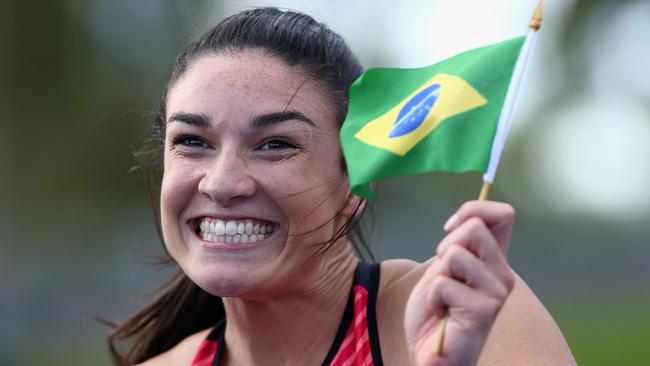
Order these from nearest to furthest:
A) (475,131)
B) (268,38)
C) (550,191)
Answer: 1. (475,131)
2. (268,38)
3. (550,191)

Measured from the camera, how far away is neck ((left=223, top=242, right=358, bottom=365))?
12.0 feet

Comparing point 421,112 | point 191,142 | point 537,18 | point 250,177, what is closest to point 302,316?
point 250,177

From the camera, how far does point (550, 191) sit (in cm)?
3155

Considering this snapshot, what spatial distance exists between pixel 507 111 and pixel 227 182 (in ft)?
3.41

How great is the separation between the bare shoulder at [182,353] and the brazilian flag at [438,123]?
5.18ft

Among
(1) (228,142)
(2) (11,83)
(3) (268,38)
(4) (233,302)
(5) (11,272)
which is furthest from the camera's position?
(2) (11,83)

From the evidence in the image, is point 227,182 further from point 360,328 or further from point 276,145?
point 360,328

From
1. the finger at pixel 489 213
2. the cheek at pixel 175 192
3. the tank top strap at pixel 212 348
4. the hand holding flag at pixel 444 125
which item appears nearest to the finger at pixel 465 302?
the hand holding flag at pixel 444 125

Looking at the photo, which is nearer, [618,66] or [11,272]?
[11,272]

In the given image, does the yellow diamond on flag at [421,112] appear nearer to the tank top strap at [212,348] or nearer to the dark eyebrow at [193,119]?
the dark eyebrow at [193,119]

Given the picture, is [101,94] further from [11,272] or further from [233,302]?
[233,302]

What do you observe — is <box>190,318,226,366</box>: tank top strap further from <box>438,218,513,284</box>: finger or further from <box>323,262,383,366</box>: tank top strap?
<box>438,218,513,284</box>: finger

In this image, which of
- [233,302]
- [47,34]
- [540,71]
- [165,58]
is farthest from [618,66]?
[233,302]

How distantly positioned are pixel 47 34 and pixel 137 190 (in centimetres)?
382
